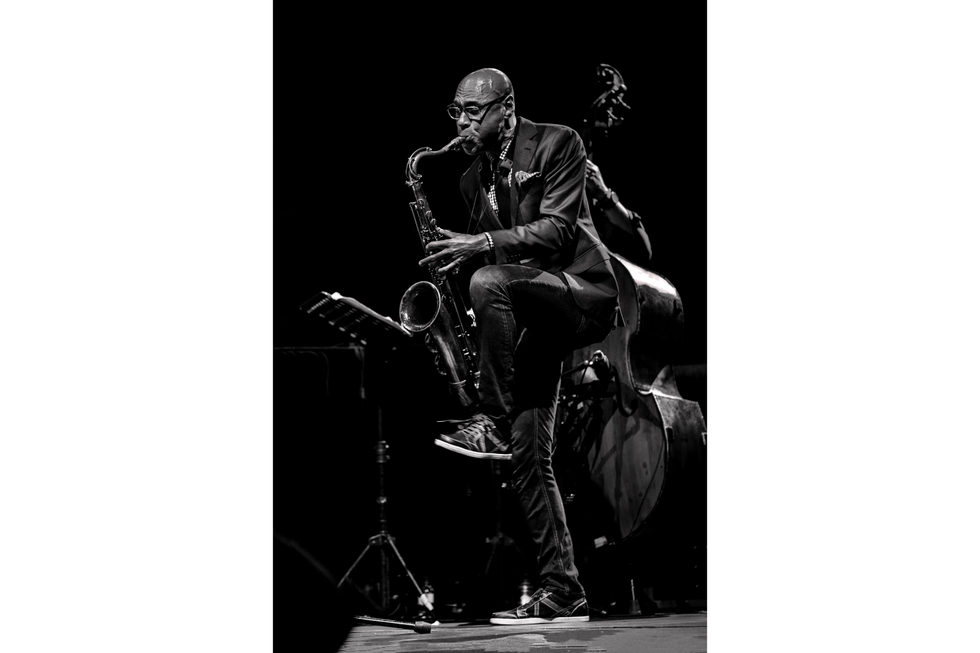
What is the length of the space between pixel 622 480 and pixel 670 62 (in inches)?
→ 59.1

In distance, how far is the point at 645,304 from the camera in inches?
151

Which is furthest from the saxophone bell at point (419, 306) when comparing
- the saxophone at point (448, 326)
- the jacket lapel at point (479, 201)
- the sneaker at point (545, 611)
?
the sneaker at point (545, 611)

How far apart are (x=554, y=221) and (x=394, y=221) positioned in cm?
58

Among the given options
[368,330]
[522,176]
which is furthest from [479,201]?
[368,330]

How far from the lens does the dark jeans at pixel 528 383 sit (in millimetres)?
3523

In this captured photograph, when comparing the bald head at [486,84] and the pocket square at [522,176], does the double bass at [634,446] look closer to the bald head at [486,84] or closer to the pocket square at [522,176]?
the pocket square at [522,176]

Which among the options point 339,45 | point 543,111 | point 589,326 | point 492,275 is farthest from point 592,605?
point 339,45

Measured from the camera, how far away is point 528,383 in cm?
359

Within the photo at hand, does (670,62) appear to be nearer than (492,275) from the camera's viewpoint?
No

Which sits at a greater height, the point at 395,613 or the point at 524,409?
the point at 524,409

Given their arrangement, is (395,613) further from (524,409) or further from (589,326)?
(589,326)

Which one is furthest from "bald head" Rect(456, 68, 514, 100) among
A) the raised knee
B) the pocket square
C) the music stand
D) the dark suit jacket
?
the music stand

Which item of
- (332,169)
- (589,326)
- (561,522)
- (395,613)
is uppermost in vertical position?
(332,169)

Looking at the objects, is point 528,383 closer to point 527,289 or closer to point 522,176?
point 527,289
